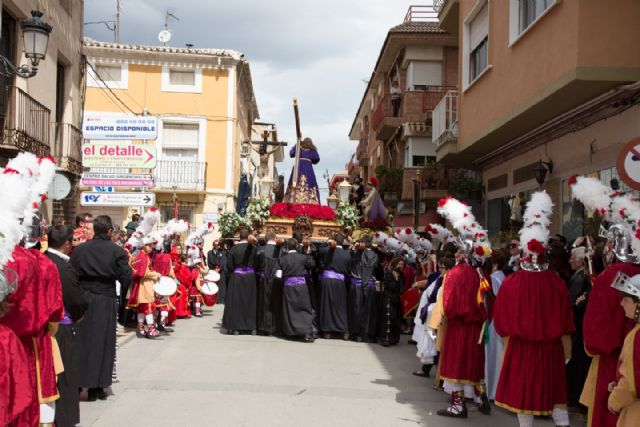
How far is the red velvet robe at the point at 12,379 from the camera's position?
3.69m

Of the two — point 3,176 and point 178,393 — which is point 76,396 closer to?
point 178,393

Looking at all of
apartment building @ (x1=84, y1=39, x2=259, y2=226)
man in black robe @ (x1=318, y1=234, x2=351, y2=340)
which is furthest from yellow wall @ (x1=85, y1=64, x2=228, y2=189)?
man in black robe @ (x1=318, y1=234, x2=351, y2=340)

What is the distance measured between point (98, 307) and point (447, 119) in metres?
12.2

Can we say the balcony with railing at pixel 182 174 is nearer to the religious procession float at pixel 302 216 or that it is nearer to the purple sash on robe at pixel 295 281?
the religious procession float at pixel 302 216

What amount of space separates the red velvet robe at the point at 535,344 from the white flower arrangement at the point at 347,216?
8.85m

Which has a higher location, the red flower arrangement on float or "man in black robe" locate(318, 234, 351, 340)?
the red flower arrangement on float

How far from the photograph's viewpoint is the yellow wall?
3038cm

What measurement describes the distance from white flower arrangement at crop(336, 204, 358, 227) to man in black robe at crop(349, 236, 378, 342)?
1610 millimetres

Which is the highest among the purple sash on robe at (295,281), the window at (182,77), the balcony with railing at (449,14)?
the window at (182,77)

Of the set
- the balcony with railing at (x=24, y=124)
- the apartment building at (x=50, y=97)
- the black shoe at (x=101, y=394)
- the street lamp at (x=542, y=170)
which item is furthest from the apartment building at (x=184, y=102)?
the black shoe at (x=101, y=394)

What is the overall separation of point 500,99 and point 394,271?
3.99 metres

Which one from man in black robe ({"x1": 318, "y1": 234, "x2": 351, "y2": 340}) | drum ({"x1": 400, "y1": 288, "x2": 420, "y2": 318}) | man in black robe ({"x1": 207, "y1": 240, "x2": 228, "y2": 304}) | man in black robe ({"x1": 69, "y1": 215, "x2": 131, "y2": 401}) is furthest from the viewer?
man in black robe ({"x1": 207, "y1": 240, "x2": 228, "y2": 304})

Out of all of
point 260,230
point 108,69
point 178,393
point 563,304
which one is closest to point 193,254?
point 260,230

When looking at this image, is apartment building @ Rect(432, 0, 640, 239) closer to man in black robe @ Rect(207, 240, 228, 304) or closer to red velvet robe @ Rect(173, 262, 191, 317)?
red velvet robe @ Rect(173, 262, 191, 317)
